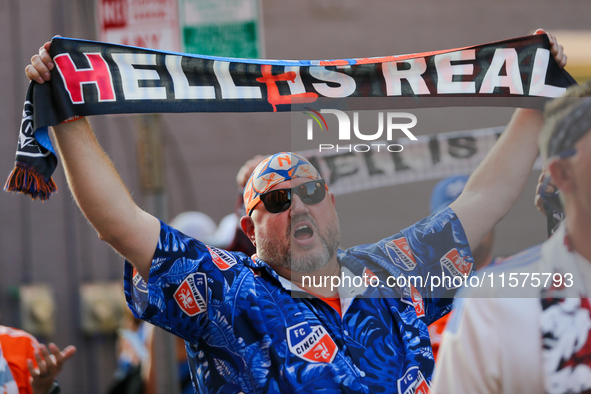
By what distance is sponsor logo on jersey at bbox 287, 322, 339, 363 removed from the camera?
212cm

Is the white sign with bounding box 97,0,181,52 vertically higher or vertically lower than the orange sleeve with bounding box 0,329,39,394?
higher

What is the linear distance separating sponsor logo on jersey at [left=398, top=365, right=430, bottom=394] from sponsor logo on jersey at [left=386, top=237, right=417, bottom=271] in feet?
1.28

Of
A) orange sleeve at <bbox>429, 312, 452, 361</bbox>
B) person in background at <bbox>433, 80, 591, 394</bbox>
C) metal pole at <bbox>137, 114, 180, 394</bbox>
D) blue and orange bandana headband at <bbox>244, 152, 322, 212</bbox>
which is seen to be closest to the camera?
person in background at <bbox>433, 80, 591, 394</bbox>

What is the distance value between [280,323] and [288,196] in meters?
0.50

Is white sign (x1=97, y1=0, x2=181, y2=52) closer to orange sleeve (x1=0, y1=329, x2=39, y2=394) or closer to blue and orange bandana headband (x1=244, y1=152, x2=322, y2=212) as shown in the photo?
blue and orange bandana headband (x1=244, y1=152, x2=322, y2=212)

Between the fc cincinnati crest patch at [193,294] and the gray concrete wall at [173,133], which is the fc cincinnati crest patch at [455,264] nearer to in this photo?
the fc cincinnati crest patch at [193,294]

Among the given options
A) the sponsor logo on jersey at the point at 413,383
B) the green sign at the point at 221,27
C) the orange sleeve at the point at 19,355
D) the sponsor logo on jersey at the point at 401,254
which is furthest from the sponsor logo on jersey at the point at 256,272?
the green sign at the point at 221,27

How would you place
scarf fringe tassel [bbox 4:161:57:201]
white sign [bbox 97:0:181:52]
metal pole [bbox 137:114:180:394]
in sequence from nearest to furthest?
scarf fringe tassel [bbox 4:161:57:201]
white sign [bbox 97:0:181:52]
metal pole [bbox 137:114:180:394]

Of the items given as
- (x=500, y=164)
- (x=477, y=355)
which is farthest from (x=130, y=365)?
(x=477, y=355)

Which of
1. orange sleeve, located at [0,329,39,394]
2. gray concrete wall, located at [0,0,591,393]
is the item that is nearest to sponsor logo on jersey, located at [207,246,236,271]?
orange sleeve, located at [0,329,39,394]

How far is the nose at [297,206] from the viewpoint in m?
2.42

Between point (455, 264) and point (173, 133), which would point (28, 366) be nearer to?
point (455, 264)

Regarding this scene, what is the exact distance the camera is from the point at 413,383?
2.15 m

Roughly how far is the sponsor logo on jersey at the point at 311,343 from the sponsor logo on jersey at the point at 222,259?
32 centimetres
